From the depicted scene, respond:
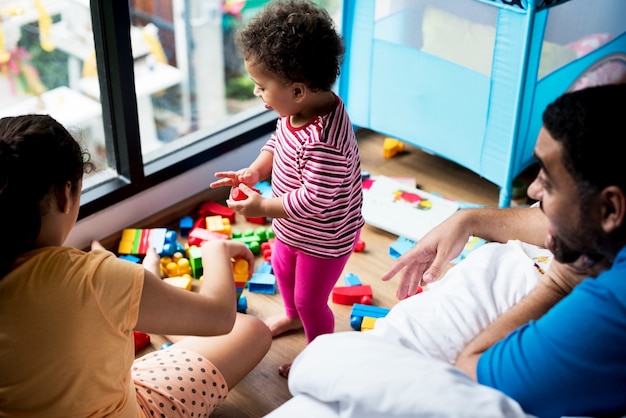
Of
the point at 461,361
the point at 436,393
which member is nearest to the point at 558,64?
the point at 461,361

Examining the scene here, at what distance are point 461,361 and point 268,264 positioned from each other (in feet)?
3.45

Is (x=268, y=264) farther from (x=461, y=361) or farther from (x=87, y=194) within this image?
(x=461, y=361)

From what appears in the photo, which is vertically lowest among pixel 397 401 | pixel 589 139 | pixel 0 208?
pixel 397 401

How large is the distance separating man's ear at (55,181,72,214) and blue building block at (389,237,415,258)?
1204 millimetres

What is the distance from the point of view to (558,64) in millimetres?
2150

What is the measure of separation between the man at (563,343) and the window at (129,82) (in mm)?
1109

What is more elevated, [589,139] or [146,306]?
[589,139]

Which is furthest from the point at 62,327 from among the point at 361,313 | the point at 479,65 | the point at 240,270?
the point at 479,65

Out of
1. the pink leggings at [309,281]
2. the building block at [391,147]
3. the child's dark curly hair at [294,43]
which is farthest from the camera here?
the building block at [391,147]

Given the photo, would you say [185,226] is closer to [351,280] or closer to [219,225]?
[219,225]

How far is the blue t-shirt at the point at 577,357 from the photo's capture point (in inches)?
35.9

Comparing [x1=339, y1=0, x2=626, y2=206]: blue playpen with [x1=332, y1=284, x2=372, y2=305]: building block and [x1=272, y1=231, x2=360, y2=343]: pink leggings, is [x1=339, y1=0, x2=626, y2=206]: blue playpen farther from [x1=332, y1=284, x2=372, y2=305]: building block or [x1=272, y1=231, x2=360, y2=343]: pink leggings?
[x1=272, y1=231, x2=360, y2=343]: pink leggings

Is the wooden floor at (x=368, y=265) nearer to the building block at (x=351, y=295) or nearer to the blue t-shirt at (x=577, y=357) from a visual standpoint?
the building block at (x=351, y=295)

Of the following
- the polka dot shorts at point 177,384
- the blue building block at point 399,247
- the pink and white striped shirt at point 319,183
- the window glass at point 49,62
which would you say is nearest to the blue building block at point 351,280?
the blue building block at point 399,247
